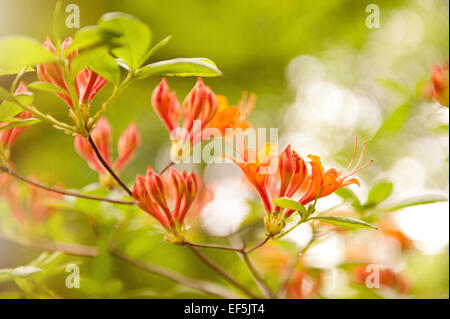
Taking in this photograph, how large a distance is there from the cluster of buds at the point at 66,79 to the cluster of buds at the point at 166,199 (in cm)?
15

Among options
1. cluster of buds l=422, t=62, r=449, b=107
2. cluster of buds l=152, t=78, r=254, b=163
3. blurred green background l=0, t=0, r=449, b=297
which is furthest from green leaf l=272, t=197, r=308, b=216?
blurred green background l=0, t=0, r=449, b=297

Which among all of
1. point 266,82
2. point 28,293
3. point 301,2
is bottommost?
point 28,293

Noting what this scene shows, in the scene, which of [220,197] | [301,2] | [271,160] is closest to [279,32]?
[301,2]

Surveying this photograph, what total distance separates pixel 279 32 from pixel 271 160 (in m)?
2.07

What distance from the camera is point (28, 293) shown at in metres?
0.88

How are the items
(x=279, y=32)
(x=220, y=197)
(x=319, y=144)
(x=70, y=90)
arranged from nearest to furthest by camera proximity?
(x=70, y=90) < (x=220, y=197) < (x=319, y=144) < (x=279, y=32)

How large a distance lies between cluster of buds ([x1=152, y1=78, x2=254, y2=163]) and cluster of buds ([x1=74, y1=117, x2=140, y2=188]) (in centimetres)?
14

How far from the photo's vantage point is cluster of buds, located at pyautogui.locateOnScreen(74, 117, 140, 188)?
871mm

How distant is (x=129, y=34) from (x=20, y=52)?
0.13m

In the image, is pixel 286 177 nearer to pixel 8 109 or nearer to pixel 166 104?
pixel 166 104

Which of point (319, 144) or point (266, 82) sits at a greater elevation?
point (266, 82)

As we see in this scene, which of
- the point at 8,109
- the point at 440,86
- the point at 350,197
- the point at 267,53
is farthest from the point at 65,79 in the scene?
the point at 267,53

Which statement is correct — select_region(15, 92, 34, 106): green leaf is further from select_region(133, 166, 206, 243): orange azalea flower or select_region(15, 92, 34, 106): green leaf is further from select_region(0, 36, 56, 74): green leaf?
select_region(133, 166, 206, 243): orange azalea flower

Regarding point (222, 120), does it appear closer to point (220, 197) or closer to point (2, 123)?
point (2, 123)
